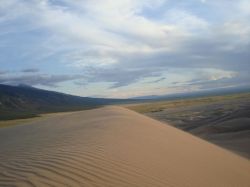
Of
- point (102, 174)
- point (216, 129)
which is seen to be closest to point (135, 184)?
point (102, 174)

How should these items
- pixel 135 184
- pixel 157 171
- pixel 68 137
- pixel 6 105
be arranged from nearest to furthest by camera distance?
pixel 135 184
pixel 157 171
pixel 68 137
pixel 6 105

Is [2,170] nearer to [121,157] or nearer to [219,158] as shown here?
[121,157]

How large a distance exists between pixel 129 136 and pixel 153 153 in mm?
1390

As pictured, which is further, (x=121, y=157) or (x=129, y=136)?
(x=129, y=136)

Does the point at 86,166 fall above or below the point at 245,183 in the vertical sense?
above

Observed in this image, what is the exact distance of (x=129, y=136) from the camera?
834 cm

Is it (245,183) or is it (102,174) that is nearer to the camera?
(102,174)

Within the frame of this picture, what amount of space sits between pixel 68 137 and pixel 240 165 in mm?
3995

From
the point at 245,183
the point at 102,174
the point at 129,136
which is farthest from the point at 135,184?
the point at 129,136

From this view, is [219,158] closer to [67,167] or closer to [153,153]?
[153,153]

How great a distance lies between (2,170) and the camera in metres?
5.75

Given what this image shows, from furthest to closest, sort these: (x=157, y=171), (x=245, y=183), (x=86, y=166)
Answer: (x=245, y=183)
(x=157, y=171)
(x=86, y=166)

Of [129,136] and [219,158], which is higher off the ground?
[129,136]

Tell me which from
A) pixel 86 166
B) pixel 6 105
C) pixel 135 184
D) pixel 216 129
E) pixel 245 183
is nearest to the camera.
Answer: pixel 135 184
